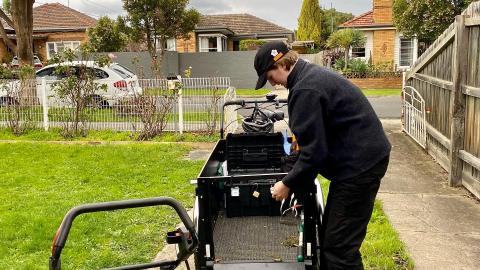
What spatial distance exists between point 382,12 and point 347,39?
3.62 meters

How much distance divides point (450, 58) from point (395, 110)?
7915 millimetres

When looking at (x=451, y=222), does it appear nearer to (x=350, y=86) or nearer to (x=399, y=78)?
(x=350, y=86)

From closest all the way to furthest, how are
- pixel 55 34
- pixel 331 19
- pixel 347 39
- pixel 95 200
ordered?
pixel 95 200 → pixel 347 39 → pixel 55 34 → pixel 331 19

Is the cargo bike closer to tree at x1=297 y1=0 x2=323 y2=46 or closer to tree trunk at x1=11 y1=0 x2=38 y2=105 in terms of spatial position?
tree trunk at x1=11 y1=0 x2=38 y2=105

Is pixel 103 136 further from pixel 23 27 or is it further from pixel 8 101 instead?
pixel 23 27

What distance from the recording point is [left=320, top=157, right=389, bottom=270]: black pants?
3.08 metres

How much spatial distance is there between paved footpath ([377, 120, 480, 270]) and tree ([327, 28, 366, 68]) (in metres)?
17.2

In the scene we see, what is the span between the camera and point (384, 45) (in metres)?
26.6

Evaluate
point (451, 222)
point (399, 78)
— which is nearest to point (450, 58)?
point (451, 222)

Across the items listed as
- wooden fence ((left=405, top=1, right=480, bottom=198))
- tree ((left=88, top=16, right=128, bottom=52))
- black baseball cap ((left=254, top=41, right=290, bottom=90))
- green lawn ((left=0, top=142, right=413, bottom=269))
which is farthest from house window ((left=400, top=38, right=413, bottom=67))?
black baseball cap ((left=254, top=41, right=290, bottom=90))

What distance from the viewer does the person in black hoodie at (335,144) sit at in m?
2.96

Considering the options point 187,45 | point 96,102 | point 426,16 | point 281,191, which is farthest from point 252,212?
point 187,45

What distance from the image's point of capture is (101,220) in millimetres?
5598

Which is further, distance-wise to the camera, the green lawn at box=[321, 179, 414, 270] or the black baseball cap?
the green lawn at box=[321, 179, 414, 270]
